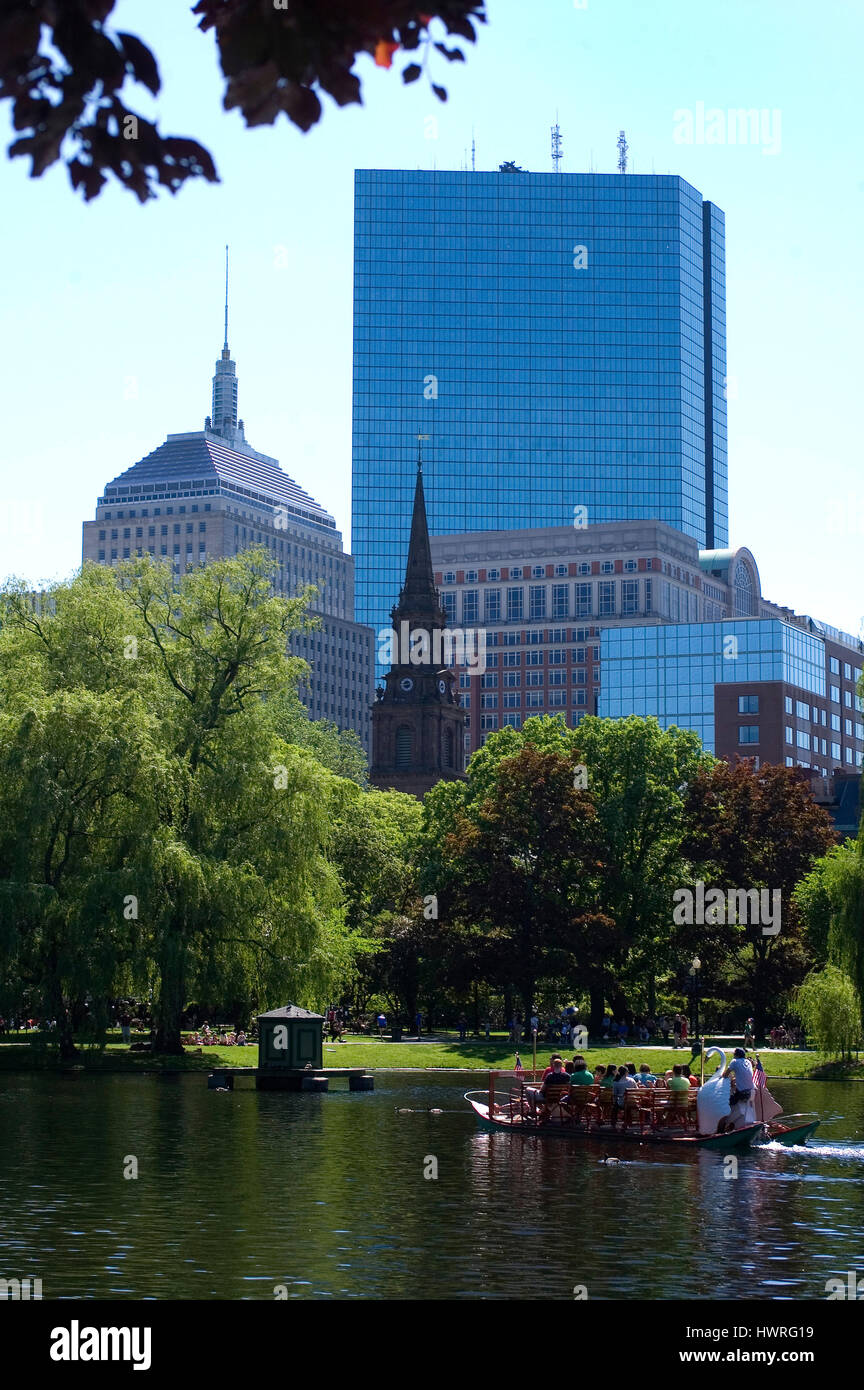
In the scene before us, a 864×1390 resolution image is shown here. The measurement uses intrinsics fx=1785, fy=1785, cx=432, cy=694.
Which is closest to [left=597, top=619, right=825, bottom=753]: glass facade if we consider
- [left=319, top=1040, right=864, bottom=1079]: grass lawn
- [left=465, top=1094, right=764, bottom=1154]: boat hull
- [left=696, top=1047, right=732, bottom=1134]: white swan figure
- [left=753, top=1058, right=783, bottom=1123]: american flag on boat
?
[left=319, top=1040, right=864, bottom=1079]: grass lawn

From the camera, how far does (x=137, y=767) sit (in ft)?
188

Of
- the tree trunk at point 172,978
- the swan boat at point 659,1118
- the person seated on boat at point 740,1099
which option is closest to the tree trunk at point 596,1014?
the tree trunk at point 172,978

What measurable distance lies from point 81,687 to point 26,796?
5524 millimetres

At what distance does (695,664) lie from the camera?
170375mm

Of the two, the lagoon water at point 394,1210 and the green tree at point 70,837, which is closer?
the lagoon water at point 394,1210

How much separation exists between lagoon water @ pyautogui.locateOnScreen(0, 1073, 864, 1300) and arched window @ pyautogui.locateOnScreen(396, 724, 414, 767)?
120 metres

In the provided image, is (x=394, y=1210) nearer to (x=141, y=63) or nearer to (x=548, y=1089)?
(x=548, y=1089)

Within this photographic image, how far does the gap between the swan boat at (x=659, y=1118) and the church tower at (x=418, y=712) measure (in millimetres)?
120803

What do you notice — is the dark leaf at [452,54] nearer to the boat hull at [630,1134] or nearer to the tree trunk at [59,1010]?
the boat hull at [630,1134]

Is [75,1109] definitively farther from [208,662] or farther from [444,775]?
[444,775]

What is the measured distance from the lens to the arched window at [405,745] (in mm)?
164750

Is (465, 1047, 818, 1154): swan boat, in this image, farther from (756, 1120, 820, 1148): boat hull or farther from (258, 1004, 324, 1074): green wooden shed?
(258, 1004, 324, 1074): green wooden shed

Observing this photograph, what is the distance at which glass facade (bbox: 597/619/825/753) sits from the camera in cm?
16388
